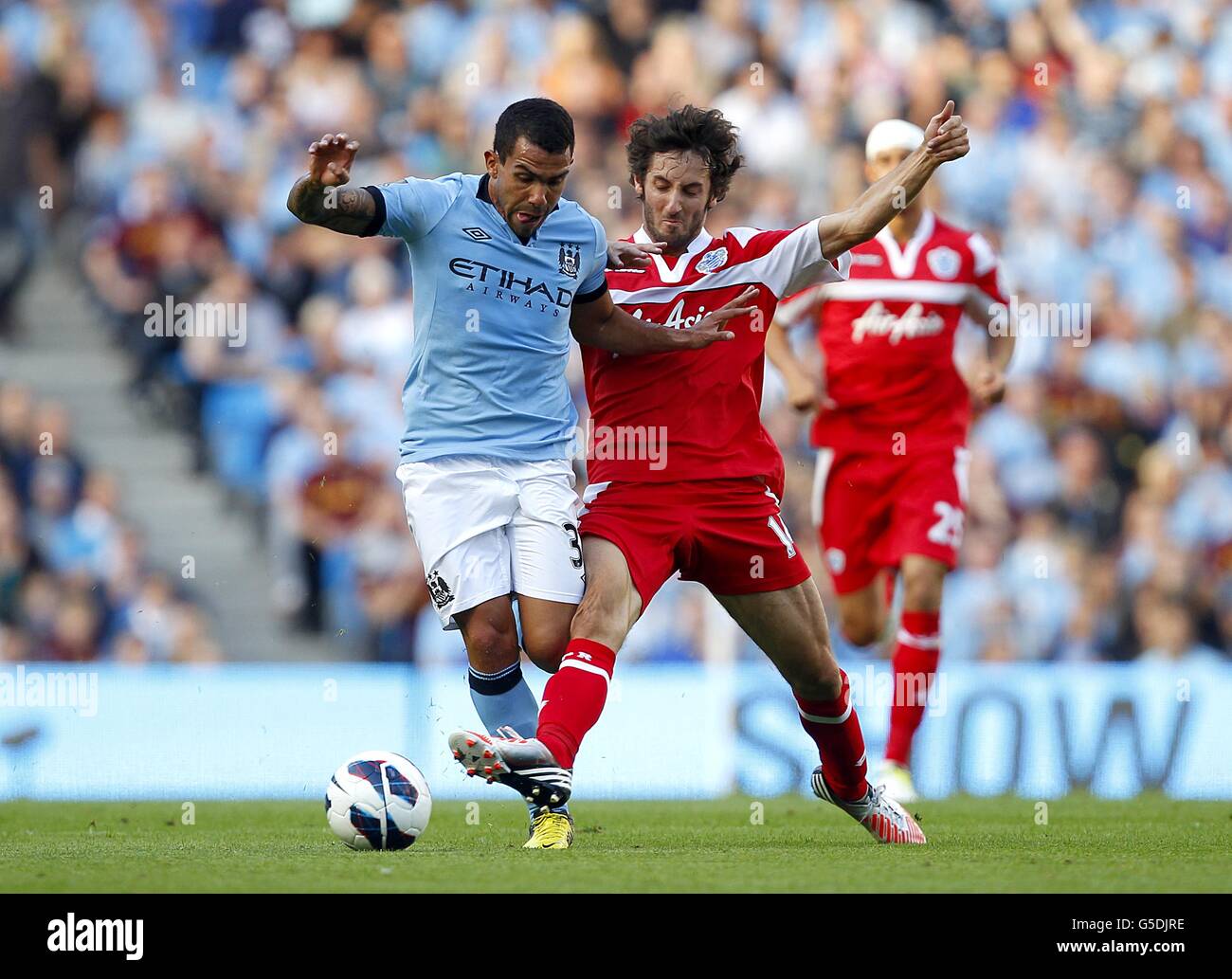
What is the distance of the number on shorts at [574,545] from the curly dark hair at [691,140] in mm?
1302

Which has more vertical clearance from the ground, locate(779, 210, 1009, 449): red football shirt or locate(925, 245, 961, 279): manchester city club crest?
locate(925, 245, 961, 279): manchester city club crest

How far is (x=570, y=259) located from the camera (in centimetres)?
671

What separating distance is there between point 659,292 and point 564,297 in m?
0.37

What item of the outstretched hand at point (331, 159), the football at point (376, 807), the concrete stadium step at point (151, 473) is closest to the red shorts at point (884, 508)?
the football at point (376, 807)

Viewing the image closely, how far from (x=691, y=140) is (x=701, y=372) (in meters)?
0.83

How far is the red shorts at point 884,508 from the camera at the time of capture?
29.8ft

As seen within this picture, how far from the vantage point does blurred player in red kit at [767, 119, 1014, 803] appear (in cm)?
923

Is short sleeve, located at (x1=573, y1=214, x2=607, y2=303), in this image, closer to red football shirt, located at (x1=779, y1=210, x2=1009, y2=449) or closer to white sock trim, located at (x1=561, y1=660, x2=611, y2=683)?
white sock trim, located at (x1=561, y1=660, x2=611, y2=683)

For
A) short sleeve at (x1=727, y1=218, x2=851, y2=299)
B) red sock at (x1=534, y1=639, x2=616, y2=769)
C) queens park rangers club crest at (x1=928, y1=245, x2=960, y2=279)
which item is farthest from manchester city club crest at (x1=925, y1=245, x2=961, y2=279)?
red sock at (x1=534, y1=639, x2=616, y2=769)

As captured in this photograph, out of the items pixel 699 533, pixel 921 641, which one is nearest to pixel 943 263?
pixel 921 641

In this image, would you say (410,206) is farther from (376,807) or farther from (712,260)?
(376,807)
